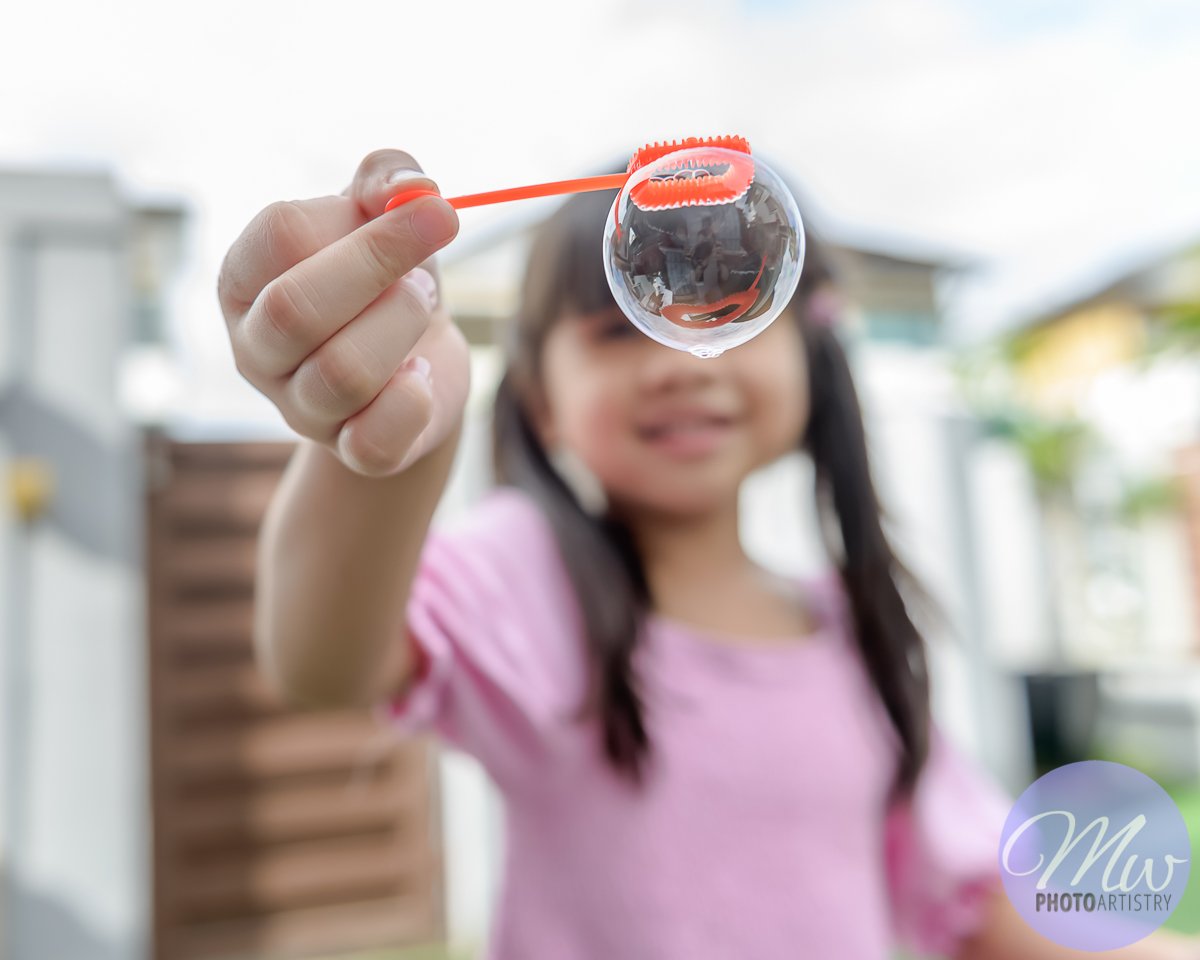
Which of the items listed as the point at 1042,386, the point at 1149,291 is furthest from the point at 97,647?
the point at 1149,291

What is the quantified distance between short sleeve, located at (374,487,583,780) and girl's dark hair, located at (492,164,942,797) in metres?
0.03

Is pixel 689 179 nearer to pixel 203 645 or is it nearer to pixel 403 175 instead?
pixel 403 175

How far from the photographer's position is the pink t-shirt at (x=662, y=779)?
773 millimetres

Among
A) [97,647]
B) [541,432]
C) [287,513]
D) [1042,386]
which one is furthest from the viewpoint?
[1042,386]

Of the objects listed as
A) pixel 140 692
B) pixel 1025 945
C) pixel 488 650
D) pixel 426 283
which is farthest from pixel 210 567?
pixel 426 283

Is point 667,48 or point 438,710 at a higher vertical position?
point 667,48

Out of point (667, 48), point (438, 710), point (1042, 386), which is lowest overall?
point (438, 710)

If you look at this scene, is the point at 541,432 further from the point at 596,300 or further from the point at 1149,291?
the point at 1149,291

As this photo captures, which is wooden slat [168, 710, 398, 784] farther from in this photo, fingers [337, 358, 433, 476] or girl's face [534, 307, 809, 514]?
fingers [337, 358, 433, 476]

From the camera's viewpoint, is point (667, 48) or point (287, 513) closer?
point (287, 513)

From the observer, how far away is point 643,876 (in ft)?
2.53

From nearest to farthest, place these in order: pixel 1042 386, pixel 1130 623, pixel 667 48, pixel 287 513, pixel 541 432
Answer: pixel 287 513 < pixel 541 432 < pixel 1130 623 < pixel 1042 386 < pixel 667 48

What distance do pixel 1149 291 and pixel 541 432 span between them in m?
7.45

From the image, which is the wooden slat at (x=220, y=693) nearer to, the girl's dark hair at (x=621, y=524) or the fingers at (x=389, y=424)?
the girl's dark hair at (x=621, y=524)
